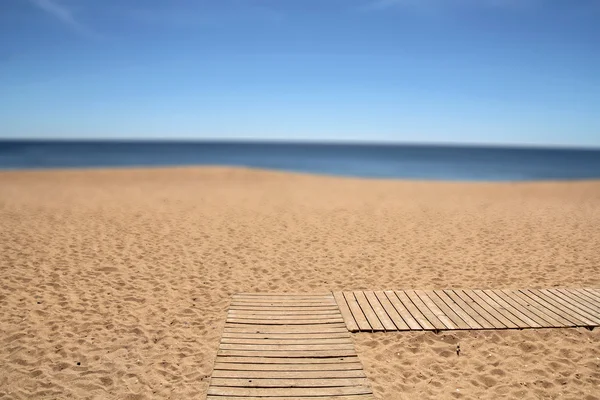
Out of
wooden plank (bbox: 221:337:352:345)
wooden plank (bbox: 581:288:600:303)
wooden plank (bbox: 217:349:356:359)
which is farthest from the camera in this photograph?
wooden plank (bbox: 581:288:600:303)

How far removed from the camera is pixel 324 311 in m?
5.82

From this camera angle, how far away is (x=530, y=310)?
5867 millimetres

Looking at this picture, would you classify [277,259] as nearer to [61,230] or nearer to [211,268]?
[211,268]

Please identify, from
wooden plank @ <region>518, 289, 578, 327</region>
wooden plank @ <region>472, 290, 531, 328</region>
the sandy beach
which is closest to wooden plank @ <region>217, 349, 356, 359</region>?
the sandy beach

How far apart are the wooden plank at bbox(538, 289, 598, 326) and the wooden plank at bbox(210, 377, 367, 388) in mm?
3915

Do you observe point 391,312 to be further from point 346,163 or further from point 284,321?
point 346,163

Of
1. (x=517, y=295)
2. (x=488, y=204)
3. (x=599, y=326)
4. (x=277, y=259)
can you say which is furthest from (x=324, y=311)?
(x=488, y=204)

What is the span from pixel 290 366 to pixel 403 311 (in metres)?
2.34

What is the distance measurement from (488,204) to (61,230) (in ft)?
56.4

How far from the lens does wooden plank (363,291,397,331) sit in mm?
5345

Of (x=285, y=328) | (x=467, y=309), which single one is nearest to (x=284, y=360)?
(x=285, y=328)

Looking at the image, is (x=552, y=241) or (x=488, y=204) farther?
(x=488, y=204)

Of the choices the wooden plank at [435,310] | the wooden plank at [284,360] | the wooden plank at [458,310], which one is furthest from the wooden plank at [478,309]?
the wooden plank at [284,360]

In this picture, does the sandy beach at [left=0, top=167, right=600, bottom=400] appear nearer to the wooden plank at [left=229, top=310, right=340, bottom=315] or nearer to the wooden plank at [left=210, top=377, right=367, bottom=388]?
the wooden plank at [left=210, top=377, right=367, bottom=388]
